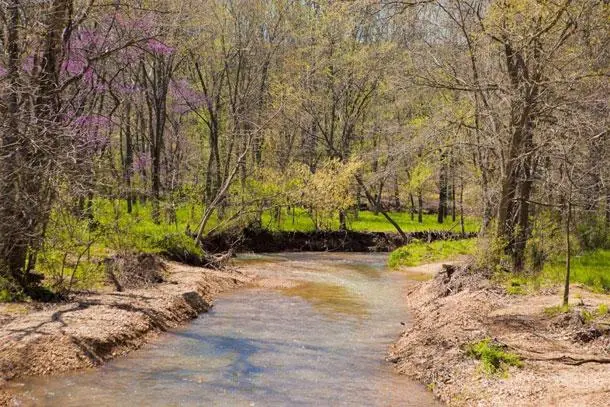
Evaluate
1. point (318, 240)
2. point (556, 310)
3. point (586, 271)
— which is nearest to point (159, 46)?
point (318, 240)

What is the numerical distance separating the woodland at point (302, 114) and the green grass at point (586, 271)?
0.41 feet

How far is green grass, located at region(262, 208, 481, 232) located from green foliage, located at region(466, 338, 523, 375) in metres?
21.3

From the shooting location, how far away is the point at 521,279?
14391 mm

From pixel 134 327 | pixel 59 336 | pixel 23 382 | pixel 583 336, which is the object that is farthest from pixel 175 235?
pixel 583 336

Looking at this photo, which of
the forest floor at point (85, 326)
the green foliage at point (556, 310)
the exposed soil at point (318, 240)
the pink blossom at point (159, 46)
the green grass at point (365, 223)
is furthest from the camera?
the green grass at point (365, 223)

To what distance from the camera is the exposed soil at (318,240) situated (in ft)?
94.1

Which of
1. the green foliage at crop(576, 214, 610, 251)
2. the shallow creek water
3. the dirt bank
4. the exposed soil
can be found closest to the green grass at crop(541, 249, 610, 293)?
the dirt bank

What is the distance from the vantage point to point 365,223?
129 ft

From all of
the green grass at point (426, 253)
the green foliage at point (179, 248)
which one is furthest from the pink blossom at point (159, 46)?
the green grass at point (426, 253)

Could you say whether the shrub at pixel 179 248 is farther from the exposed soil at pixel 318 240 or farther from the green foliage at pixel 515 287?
the green foliage at pixel 515 287

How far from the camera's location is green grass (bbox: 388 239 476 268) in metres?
25.3

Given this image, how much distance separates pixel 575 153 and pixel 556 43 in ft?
9.01

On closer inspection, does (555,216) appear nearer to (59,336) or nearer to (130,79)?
(59,336)

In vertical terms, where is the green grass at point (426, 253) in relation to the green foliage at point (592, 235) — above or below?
below
